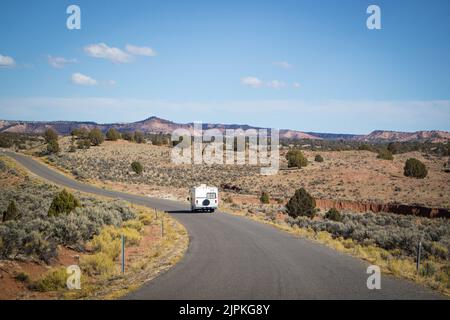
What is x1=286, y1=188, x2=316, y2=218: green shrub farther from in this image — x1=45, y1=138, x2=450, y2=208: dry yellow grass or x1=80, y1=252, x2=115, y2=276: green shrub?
x1=80, y1=252, x2=115, y2=276: green shrub

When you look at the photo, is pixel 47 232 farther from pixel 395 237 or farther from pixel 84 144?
pixel 84 144

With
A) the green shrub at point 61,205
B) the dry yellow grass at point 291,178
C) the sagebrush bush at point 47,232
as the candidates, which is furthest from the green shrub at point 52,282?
the dry yellow grass at point 291,178

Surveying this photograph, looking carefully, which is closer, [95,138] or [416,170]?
[416,170]

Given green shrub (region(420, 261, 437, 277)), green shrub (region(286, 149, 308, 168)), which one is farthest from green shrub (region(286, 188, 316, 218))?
green shrub (region(286, 149, 308, 168))

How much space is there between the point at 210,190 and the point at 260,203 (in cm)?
1494

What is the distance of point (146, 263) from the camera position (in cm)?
1319

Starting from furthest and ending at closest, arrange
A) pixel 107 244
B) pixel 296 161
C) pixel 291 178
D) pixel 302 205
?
pixel 296 161 < pixel 291 178 < pixel 302 205 < pixel 107 244

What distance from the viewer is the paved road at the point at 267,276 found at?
30.1ft

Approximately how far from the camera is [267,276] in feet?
35.2

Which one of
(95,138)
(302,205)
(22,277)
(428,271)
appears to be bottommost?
(302,205)

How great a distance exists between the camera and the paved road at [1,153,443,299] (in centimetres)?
918

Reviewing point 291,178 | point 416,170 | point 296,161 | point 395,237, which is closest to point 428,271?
point 395,237

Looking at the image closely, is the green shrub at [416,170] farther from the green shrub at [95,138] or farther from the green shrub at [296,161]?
the green shrub at [95,138]
